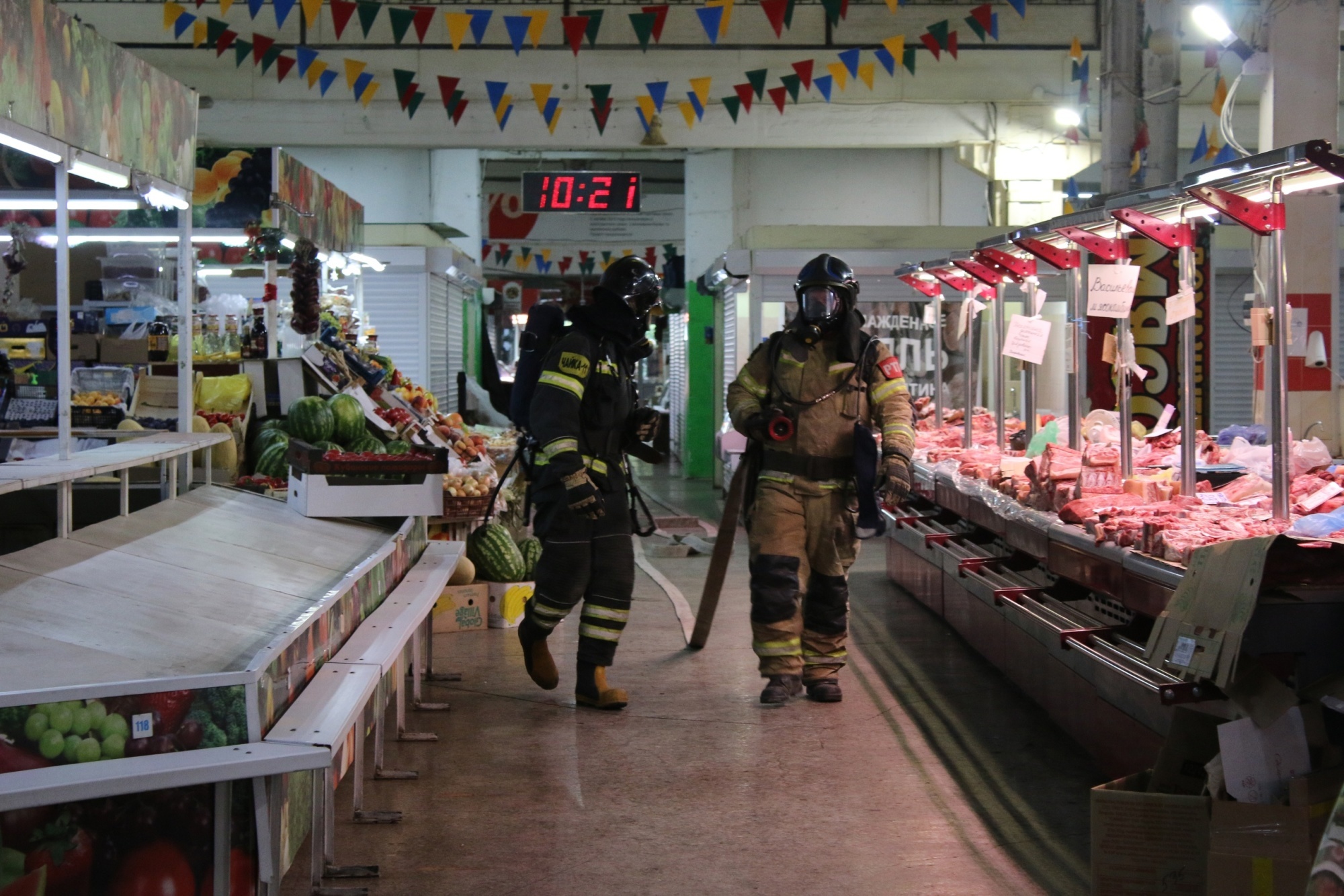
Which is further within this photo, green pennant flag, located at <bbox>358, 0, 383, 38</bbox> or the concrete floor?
green pennant flag, located at <bbox>358, 0, 383, 38</bbox>

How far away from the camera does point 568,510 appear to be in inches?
220

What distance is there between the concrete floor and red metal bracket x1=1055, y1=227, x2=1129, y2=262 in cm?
199

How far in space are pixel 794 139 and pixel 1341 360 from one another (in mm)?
6500

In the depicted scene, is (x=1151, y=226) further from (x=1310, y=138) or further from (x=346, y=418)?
(x=346, y=418)

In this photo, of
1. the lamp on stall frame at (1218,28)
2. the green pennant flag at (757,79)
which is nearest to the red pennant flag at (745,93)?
the green pennant flag at (757,79)

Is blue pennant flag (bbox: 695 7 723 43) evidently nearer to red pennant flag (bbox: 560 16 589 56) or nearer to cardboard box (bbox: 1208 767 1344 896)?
red pennant flag (bbox: 560 16 589 56)

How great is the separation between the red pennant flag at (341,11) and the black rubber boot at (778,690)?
813cm

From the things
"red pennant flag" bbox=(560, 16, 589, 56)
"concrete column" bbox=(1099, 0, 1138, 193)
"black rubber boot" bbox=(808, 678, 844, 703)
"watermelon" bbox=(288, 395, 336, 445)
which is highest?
"red pennant flag" bbox=(560, 16, 589, 56)

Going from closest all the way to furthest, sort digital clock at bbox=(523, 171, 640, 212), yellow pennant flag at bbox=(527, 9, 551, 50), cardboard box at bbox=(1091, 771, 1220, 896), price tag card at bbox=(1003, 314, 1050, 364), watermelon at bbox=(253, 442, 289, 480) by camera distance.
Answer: cardboard box at bbox=(1091, 771, 1220, 896), price tag card at bbox=(1003, 314, 1050, 364), watermelon at bbox=(253, 442, 289, 480), yellow pennant flag at bbox=(527, 9, 551, 50), digital clock at bbox=(523, 171, 640, 212)

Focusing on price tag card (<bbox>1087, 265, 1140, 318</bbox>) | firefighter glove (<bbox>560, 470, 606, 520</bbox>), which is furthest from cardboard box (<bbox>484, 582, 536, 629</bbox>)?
price tag card (<bbox>1087, 265, 1140, 318</bbox>)

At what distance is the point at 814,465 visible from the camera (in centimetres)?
581

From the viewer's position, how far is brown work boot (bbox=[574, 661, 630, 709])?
5.74 metres

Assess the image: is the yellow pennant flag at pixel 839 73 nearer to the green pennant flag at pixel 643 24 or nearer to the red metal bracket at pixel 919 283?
the green pennant flag at pixel 643 24

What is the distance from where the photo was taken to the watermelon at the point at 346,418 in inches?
304
